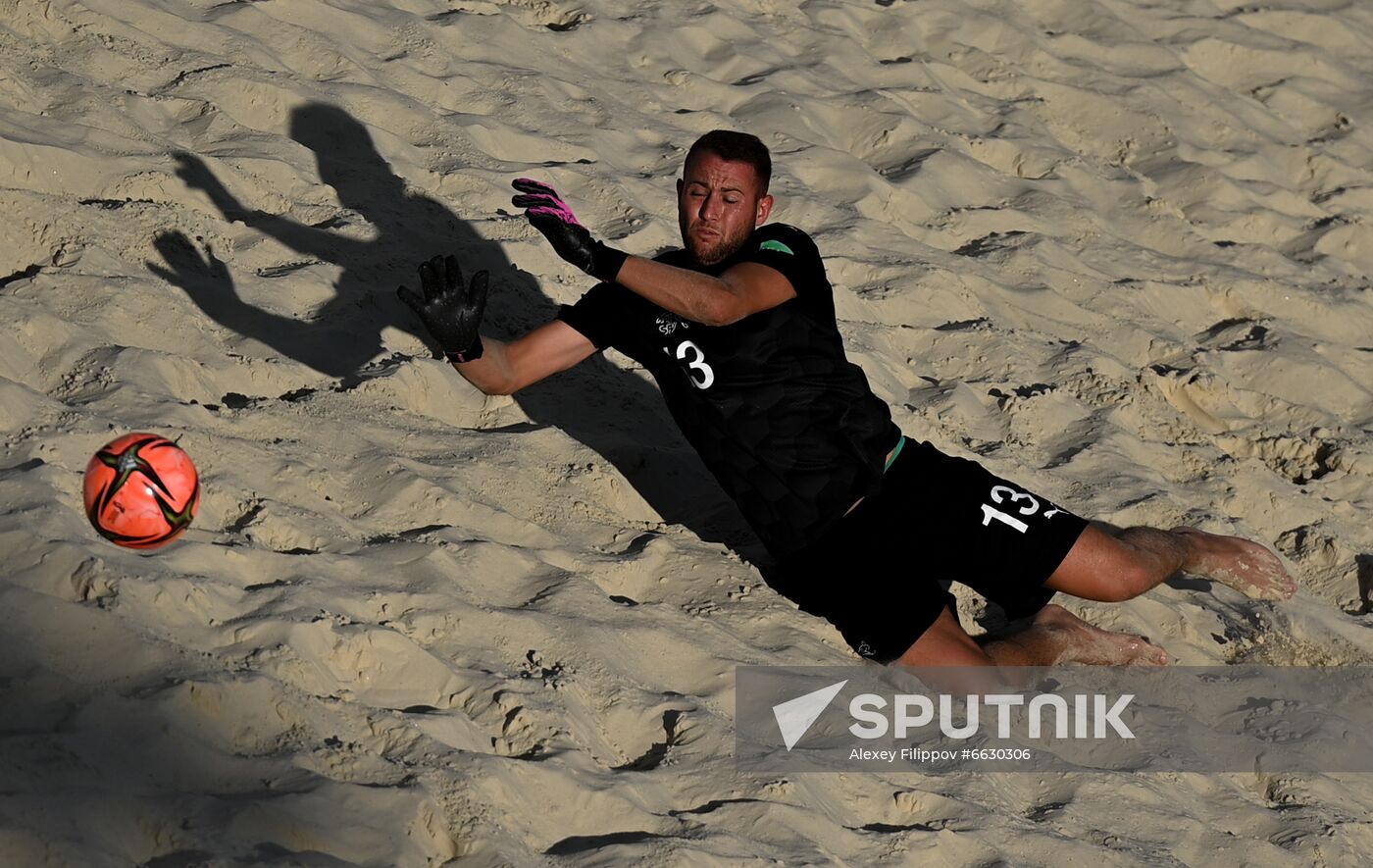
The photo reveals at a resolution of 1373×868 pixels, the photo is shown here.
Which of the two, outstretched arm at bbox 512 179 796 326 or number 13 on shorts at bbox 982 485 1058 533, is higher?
outstretched arm at bbox 512 179 796 326

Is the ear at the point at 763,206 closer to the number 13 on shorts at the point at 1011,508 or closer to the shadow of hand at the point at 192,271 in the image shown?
the number 13 on shorts at the point at 1011,508

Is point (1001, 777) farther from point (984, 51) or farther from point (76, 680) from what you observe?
Answer: point (984, 51)

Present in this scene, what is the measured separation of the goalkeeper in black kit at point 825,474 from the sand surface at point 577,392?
0.73 ft

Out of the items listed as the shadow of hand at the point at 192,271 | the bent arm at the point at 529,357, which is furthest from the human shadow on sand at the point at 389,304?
the bent arm at the point at 529,357

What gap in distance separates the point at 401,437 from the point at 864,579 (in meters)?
1.32

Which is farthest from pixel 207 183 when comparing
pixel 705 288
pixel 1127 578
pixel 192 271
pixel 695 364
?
pixel 1127 578

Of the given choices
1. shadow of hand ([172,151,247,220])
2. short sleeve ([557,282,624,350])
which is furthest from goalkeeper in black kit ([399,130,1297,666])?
shadow of hand ([172,151,247,220])

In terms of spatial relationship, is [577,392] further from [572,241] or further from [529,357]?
[572,241]

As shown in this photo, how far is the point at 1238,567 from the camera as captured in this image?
4203 millimetres

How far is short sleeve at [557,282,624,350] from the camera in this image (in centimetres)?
407

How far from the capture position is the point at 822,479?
3.82 metres

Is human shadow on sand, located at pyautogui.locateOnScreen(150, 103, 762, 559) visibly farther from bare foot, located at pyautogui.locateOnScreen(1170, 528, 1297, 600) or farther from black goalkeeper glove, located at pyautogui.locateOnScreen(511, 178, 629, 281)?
bare foot, located at pyautogui.locateOnScreen(1170, 528, 1297, 600)

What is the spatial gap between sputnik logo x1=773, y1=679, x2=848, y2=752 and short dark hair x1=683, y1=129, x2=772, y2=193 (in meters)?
1.31

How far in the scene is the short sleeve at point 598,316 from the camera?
160 inches
